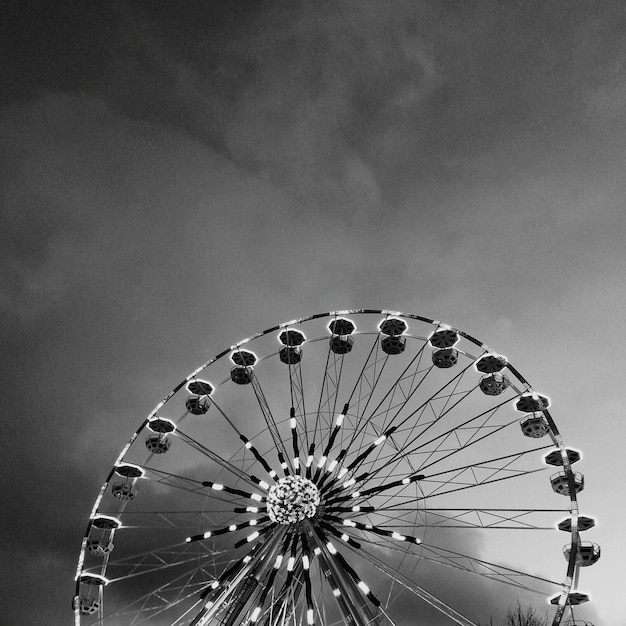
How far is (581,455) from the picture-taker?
19.9m

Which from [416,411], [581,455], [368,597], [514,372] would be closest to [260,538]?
[368,597]

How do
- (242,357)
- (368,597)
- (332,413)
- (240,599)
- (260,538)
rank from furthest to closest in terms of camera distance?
(242,357), (332,413), (260,538), (240,599), (368,597)

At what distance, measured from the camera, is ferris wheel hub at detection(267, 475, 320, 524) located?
1719 cm

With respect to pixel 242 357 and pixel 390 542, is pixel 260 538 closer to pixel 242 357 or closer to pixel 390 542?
pixel 390 542

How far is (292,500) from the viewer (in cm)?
1733

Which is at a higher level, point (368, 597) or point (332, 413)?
point (332, 413)

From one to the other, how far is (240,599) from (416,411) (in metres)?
8.66

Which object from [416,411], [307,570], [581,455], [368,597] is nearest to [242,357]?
[416,411]

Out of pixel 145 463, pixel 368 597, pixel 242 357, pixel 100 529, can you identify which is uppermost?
pixel 242 357

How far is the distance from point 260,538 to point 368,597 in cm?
410

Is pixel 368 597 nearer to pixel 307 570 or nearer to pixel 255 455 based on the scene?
pixel 307 570

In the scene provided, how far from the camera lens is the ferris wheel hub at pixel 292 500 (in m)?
17.2

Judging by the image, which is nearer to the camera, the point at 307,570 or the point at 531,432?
the point at 307,570

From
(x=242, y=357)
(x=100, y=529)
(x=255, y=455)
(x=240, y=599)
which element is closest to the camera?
(x=240, y=599)
